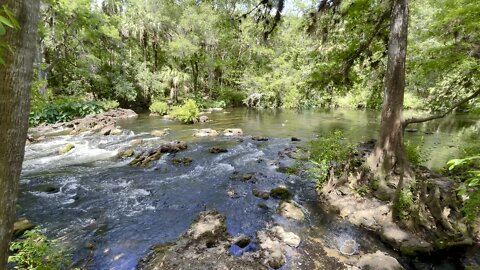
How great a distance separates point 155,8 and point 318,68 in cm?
2120

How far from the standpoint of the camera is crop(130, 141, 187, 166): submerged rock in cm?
962

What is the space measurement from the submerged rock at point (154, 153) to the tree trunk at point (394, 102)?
23.7ft

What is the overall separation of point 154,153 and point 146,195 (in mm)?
3297

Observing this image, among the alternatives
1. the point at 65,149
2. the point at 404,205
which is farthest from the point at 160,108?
the point at 404,205

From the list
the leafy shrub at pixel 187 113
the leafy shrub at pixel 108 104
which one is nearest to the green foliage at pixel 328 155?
the leafy shrub at pixel 187 113

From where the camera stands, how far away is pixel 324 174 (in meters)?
7.20

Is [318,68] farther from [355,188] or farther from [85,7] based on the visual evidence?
[85,7]

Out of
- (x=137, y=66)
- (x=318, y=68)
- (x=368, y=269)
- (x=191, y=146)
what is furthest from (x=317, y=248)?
(x=137, y=66)

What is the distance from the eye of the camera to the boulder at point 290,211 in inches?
237

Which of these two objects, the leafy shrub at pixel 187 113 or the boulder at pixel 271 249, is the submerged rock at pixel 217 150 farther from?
the leafy shrub at pixel 187 113

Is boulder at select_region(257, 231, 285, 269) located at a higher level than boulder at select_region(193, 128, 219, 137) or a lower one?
lower

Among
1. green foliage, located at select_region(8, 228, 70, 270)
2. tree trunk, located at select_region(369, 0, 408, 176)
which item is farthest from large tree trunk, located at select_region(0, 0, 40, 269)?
tree trunk, located at select_region(369, 0, 408, 176)

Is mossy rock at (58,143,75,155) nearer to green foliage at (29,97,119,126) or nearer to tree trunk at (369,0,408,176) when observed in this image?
green foliage at (29,97,119,126)

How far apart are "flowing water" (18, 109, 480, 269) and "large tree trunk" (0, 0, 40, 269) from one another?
3222 millimetres
